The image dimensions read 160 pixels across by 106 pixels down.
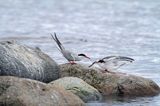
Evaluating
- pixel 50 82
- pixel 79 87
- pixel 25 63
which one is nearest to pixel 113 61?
pixel 79 87

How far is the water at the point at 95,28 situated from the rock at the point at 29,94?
1.49 m

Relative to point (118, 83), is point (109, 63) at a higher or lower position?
higher

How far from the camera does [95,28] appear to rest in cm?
2848

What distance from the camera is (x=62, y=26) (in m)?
29.5

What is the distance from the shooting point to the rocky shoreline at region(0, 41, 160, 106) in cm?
1138

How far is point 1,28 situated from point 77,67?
48.1 ft

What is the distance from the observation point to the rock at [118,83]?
1362cm

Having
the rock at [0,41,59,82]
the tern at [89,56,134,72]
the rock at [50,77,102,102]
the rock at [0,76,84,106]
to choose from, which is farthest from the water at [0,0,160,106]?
the rock at [0,76,84,106]

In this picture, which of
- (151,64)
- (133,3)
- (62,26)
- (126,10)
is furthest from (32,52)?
(133,3)

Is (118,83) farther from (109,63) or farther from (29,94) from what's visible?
(29,94)

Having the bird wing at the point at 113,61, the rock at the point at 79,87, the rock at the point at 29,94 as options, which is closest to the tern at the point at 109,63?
the bird wing at the point at 113,61

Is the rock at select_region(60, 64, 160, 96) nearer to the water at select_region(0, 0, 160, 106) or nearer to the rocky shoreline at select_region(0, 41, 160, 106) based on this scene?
the rocky shoreline at select_region(0, 41, 160, 106)

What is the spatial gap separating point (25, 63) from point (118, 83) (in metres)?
2.20

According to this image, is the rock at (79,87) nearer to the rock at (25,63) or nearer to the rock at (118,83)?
the rock at (25,63)
